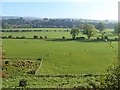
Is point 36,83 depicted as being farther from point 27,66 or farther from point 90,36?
point 90,36

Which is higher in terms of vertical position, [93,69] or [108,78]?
[108,78]

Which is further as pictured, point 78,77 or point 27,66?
point 27,66

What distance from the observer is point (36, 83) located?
102ft

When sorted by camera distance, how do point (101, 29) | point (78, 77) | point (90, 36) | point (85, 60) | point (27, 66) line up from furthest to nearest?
point (101, 29)
point (90, 36)
point (85, 60)
point (27, 66)
point (78, 77)

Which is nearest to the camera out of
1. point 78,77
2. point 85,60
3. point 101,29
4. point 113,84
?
point 113,84

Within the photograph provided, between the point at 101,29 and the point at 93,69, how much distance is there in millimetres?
127450

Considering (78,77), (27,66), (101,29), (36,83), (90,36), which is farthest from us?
(101,29)

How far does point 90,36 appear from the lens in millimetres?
110688

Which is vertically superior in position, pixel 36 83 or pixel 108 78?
pixel 108 78

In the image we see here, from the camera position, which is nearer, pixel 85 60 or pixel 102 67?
pixel 102 67

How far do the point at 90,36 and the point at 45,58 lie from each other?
198 ft

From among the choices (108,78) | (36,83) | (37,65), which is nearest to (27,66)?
(37,65)

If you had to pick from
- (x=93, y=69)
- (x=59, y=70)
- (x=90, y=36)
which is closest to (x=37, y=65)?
(x=59, y=70)

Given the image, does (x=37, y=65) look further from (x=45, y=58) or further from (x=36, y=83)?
(x=36, y=83)
